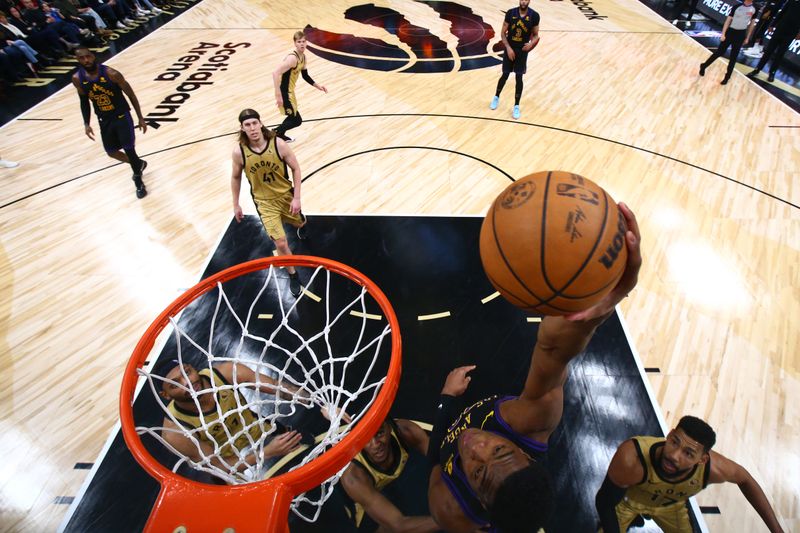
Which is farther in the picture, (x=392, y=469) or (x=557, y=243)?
(x=392, y=469)

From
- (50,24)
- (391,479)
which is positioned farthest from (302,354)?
(50,24)

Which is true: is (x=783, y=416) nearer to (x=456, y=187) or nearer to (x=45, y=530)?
(x=456, y=187)

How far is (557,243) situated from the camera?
1.37 meters

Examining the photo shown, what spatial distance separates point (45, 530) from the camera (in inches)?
99.7

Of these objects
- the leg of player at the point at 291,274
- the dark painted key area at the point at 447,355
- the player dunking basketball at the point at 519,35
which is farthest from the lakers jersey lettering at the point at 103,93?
the player dunking basketball at the point at 519,35

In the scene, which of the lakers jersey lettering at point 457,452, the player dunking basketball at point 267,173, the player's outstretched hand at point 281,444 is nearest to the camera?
the lakers jersey lettering at point 457,452

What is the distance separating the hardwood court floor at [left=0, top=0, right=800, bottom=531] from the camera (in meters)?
3.08

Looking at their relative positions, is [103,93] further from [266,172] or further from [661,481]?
[661,481]

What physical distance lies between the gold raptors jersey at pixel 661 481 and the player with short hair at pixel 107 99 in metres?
5.46

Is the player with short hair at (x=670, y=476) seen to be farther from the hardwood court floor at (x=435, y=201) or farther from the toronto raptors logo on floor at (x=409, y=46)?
the toronto raptors logo on floor at (x=409, y=46)

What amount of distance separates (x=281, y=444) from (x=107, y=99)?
13.9 feet


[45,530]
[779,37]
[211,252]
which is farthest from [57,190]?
[779,37]

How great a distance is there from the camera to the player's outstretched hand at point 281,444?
250cm

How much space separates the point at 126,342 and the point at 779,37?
10.6 metres
